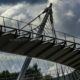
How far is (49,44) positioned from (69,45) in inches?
176

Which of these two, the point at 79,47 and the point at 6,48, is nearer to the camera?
the point at 6,48

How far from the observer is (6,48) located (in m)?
36.5

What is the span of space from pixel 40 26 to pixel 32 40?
1172cm

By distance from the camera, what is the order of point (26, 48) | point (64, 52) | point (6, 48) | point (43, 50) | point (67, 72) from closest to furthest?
point (6, 48), point (26, 48), point (43, 50), point (64, 52), point (67, 72)

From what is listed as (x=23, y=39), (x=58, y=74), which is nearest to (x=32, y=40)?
(x=23, y=39)

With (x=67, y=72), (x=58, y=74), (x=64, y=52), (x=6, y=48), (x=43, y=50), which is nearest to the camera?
(x=6, y=48)

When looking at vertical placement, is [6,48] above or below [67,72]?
below

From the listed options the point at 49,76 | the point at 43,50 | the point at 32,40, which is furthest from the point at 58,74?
the point at 32,40

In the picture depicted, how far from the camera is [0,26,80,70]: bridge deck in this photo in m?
35.0

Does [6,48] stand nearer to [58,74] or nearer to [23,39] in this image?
[23,39]

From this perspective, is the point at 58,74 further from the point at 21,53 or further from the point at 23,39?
the point at 23,39

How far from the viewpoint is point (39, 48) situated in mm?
40250

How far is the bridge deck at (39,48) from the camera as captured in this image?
34969 millimetres

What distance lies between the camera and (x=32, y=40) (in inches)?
1444
